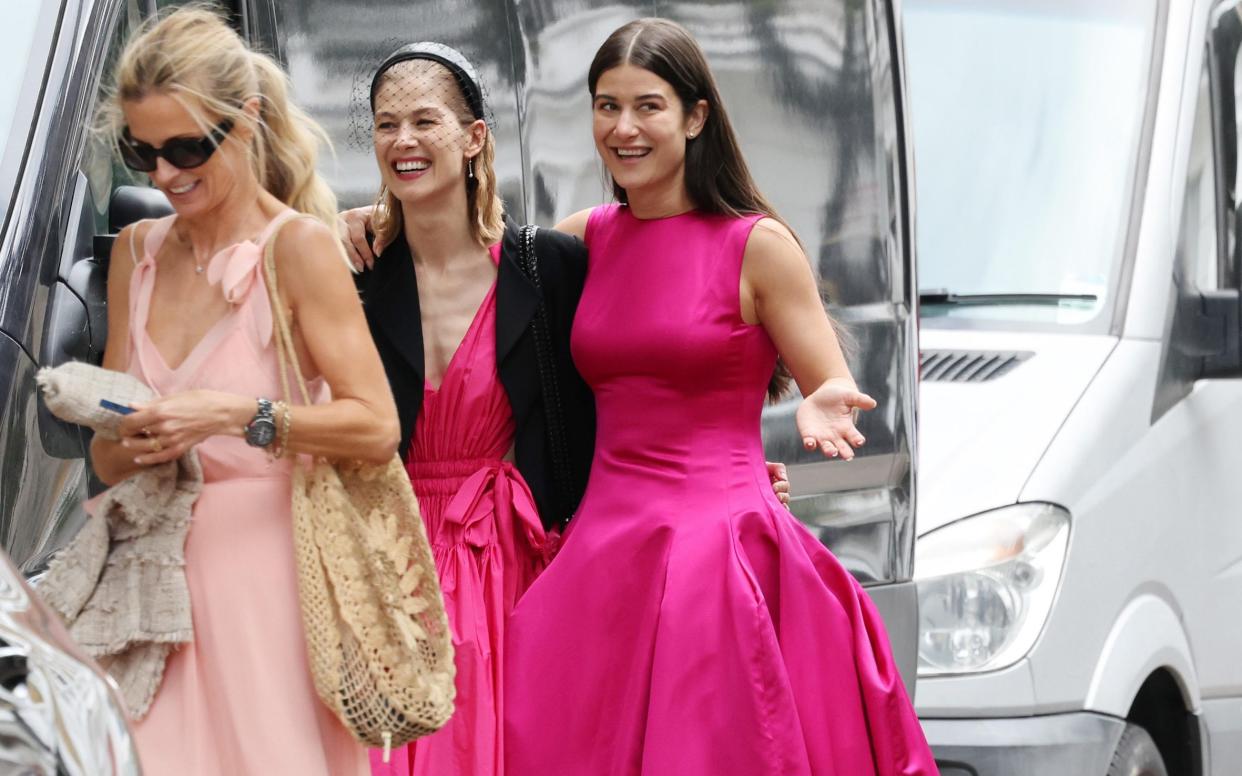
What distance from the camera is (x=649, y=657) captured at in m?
4.28

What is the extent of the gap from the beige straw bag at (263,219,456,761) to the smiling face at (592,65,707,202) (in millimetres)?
1066

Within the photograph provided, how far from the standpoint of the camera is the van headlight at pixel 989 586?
5359 mm

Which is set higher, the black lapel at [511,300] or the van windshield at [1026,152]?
the van windshield at [1026,152]

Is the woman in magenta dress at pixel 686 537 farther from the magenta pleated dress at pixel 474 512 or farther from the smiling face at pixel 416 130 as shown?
the smiling face at pixel 416 130

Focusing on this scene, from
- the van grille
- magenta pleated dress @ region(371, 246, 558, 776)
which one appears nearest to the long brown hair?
magenta pleated dress @ region(371, 246, 558, 776)

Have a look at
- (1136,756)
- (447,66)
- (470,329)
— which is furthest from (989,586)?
(447,66)

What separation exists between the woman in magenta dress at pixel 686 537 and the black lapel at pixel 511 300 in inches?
4.4

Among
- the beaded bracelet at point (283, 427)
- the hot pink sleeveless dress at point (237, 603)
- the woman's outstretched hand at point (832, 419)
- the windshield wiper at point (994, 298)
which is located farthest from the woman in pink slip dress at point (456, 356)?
the windshield wiper at point (994, 298)

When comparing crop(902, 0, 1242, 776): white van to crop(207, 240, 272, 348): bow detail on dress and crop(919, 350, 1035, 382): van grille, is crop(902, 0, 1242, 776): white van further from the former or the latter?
crop(207, 240, 272, 348): bow detail on dress

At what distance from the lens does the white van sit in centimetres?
538

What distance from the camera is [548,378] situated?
4.33m

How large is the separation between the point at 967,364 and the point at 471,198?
80.8 inches

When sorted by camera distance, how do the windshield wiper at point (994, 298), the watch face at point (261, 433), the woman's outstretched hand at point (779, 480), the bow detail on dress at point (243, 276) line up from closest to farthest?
1. the watch face at point (261, 433)
2. the bow detail on dress at point (243, 276)
3. the woman's outstretched hand at point (779, 480)
4. the windshield wiper at point (994, 298)

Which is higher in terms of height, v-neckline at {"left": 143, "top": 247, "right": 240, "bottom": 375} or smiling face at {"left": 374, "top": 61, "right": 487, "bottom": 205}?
smiling face at {"left": 374, "top": 61, "right": 487, "bottom": 205}
